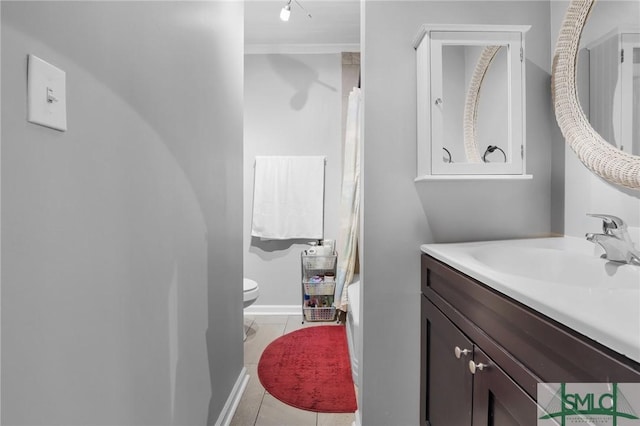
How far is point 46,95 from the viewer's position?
0.60 meters

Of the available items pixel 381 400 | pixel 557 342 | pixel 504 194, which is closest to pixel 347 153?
pixel 504 194

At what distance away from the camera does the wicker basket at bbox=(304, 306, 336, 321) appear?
315cm

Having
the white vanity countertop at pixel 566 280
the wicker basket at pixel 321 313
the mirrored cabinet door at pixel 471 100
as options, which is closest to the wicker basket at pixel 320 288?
the wicker basket at pixel 321 313

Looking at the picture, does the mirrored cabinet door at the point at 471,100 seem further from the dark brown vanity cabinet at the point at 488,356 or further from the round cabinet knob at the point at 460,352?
the round cabinet knob at the point at 460,352

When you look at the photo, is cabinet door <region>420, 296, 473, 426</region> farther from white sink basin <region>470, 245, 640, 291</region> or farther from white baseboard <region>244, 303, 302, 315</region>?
white baseboard <region>244, 303, 302, 315</region>

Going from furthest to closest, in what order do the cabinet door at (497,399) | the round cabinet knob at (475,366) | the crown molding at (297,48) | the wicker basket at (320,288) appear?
the crown molding at (297,48) < the wicker basket at (320,288) < the round cabinet knob at (475,366) < the cabinet door at (497,399)

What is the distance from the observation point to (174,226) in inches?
45.0

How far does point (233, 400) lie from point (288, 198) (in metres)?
1.83

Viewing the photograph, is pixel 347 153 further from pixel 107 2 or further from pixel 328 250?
pixel 107 2

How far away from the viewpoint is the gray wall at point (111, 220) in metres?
0.56

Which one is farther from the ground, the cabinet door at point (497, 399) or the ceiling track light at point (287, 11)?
the ceiling track light at point (287, 11)

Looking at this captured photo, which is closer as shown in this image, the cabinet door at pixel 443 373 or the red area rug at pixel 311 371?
the cabinet door at pixel 443 373

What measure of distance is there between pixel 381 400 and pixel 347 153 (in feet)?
6.06

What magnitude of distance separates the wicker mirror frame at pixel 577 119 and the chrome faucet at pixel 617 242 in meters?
0.15
